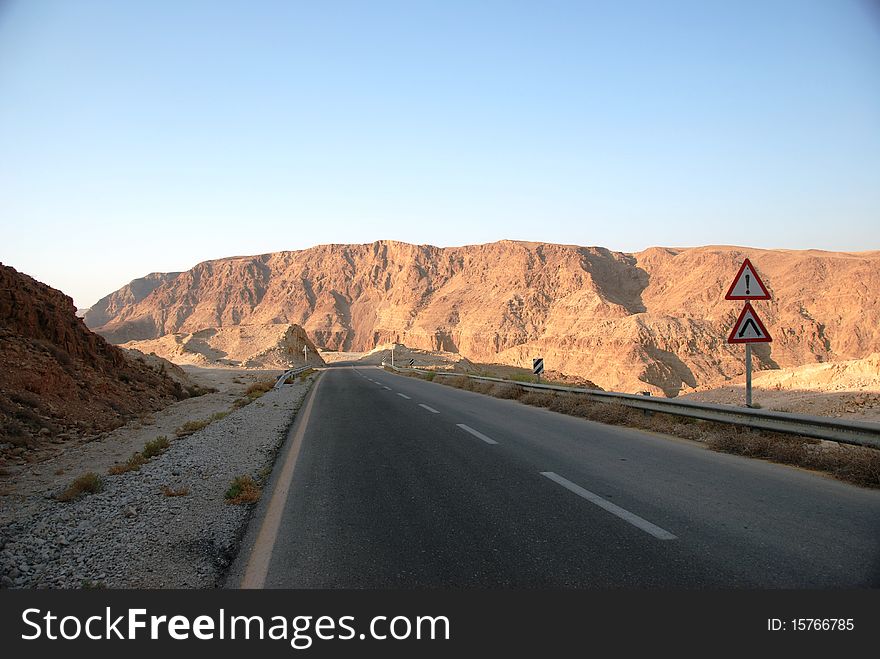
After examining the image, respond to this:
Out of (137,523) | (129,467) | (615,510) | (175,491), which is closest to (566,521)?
(615,510)

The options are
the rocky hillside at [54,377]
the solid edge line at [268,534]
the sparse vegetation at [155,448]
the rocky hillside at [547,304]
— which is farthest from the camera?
the rocky hillside at [547,304]

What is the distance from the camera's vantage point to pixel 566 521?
445 centimetres

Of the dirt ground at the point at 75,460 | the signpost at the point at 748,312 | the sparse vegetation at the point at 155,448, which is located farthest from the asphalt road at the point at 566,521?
the dirt ground at the point at 75,460

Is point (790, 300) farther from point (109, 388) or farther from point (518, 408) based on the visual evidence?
point (109, 388)

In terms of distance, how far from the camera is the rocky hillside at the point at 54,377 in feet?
39.3

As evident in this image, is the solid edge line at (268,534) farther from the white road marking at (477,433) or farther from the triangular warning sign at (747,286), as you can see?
the triangular warning sign at (747,286)

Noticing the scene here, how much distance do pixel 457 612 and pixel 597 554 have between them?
125 centimetres

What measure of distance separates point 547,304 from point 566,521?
317ft

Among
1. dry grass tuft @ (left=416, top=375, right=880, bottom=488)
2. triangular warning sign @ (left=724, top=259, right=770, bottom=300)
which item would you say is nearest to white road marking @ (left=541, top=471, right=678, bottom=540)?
dry grass tuft @ (left=416, top=375, right=880, bottom=488)

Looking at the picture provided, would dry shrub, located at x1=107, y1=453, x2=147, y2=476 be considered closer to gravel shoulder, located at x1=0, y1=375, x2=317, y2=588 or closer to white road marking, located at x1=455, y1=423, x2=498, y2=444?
gravel shoulder, located at x1=0, y1=375, x2=317, y2=588

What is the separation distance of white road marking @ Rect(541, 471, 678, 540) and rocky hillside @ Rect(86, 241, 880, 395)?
168 ft

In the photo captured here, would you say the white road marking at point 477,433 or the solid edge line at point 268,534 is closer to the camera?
the solid edge line at point 268,534

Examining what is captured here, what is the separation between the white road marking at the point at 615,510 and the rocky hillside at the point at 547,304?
51.2 meters

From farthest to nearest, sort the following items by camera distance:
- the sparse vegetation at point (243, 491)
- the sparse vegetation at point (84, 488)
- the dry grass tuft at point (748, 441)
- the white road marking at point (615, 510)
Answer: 1. the sparse vegetation at point (84, 488)
2. the dry grass tuft at point (748, 441)
3. the sparse vegetation at point (243, 491)
4. the white road marking at point (615, 510)
